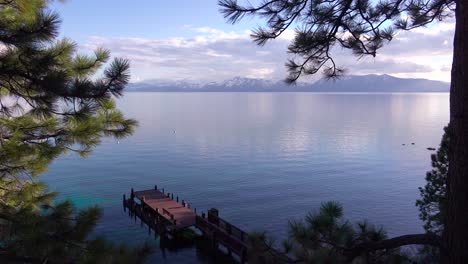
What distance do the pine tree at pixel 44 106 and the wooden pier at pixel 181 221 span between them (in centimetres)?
1827

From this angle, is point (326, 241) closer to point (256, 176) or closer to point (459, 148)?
point (459, 148)

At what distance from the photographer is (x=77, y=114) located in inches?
239

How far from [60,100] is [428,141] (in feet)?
264

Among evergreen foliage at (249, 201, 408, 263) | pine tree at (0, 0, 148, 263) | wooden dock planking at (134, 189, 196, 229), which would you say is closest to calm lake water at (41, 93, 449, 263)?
wooden dock planking at (134, 189, 196, 229)

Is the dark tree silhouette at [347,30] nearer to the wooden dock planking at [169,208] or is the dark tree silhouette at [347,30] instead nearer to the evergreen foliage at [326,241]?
the evergreen foliage at [326,241]

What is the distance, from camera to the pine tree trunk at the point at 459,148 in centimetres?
456

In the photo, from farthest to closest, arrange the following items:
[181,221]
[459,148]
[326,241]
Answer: [181,221] → [326,241] → [459,148]

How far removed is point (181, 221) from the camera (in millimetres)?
30719

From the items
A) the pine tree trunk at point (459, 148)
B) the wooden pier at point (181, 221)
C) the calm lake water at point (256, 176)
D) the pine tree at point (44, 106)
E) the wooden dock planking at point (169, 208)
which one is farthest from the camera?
the calm lake water at point (256, 176)

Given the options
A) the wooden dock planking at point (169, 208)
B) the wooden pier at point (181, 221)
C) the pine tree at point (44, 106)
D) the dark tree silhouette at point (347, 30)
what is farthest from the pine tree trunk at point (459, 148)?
the wooden dock planking at point (169, 208)

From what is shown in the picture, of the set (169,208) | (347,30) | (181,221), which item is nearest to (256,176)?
(169,208)

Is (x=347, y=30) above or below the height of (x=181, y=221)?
above

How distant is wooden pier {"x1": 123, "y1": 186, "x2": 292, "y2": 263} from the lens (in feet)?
86.1

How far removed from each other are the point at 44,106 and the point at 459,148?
6.06 metres
